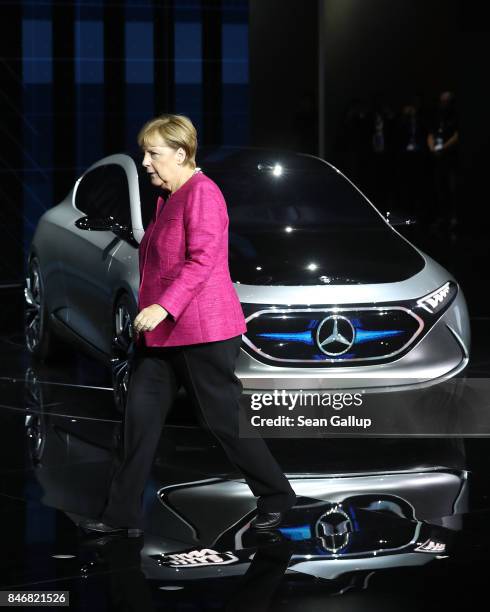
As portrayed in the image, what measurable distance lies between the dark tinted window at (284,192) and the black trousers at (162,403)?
2916 millimetres

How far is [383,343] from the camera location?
7617mm

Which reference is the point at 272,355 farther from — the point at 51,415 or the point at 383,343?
the point at 51,415

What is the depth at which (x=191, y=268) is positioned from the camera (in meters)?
5.38

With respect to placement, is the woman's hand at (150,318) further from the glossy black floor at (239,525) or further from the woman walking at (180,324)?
the glossy black floor at (239,525)

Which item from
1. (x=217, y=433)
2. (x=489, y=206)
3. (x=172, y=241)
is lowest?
(x=489, y=206)

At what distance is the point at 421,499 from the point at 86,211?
3842 millimetres

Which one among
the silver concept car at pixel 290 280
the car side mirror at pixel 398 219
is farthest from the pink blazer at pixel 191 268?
the car side mirror at pixel 398 219

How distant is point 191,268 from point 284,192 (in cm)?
362

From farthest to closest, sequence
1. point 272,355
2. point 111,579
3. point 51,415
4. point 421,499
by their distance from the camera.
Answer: point 51,415, point 272,355, point 421,499, point 111,579

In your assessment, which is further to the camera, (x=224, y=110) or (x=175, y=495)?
(x=224, y=110)

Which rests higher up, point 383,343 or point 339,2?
point 339,2

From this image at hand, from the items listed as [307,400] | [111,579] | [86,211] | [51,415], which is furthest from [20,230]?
[111,579]

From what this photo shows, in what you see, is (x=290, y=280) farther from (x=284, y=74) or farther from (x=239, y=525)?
(x=284, y=74)

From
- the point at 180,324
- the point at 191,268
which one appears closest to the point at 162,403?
the point at 180,324
